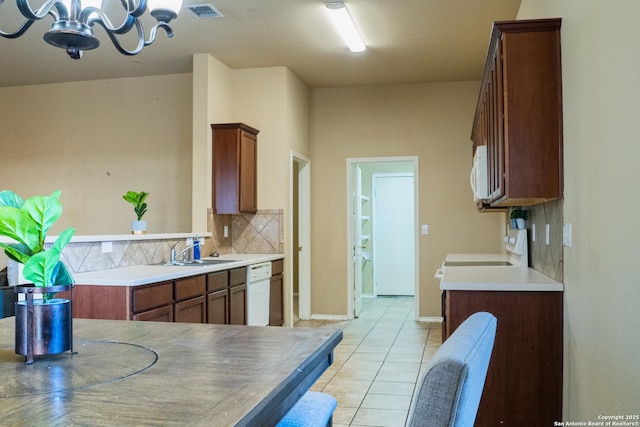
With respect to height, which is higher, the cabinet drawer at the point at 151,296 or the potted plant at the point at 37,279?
the potted plant at the point at 37,279

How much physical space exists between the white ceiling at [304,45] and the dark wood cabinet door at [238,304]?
2.23 metres

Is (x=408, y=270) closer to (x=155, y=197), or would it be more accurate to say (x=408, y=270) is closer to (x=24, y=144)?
(x=155, y=197)

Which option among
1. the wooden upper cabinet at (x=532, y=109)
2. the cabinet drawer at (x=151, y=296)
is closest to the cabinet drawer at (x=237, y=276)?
the cabinet drawer at (x=151, y=296)

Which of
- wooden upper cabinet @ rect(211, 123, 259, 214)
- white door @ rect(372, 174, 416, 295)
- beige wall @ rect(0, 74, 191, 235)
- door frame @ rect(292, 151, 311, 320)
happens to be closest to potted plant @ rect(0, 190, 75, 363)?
wooden upper cabinet @ rect(211, 123, 259, 214)

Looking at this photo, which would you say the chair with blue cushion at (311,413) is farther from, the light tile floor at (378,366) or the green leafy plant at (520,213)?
the green leafy plant at (520,213)

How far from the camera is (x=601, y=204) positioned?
197 cm

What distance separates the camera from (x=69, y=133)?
20.7ft

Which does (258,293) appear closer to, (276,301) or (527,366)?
(276,301)

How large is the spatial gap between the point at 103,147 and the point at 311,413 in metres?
5.45

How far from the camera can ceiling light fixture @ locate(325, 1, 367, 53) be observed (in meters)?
4.17

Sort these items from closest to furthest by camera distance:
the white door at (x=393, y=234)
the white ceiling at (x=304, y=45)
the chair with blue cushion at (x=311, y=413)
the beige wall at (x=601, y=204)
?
the chair with blue cushion at (x=311, y=413) < the beige wall at (x=601, y=204) < the white ceiling at (x=304, y=45) < the white door at (x=393, y=234)

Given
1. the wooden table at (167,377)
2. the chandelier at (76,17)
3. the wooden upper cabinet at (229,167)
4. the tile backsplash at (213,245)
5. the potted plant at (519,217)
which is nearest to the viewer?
the wooden table at (167,377)

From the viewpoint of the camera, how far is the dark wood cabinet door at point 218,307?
409cm

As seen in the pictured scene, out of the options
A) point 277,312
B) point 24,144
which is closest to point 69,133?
point 24,144
